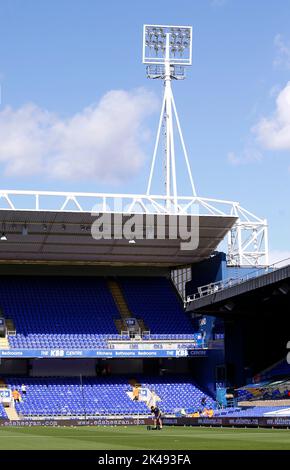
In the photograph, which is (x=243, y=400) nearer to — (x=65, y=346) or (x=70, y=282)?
(x=65, y=346)

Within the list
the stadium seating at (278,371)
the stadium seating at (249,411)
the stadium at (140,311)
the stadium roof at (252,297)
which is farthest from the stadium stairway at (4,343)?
the stadium seating at (278,371)

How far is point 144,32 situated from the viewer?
213ft

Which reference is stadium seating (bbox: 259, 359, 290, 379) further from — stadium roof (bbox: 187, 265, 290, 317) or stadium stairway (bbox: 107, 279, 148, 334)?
stadium stairway (bbox: 107, 279, 148, 334)

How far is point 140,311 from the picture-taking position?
68188 mm

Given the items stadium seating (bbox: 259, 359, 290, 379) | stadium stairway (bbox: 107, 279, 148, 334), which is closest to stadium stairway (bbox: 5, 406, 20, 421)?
stadium stairway (bbox: 107, 279, 148, 334)

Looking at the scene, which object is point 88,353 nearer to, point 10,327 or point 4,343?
point 4,343

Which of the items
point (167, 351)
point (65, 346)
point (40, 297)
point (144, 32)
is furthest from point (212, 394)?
point (144, 32)

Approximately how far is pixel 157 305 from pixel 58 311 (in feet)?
26.8

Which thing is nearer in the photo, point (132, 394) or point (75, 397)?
point (75, 397)

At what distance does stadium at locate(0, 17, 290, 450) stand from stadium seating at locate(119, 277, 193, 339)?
124 millimetres

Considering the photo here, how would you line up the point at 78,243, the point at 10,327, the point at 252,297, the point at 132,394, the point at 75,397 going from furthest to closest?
the point at 10,327
the point at 132,394
the point at 78,243
the point at 75,397
the point at 252,297

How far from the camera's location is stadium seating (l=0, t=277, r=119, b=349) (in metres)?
63.7

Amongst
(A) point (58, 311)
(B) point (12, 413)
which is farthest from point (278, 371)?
(A) point (58, 311)

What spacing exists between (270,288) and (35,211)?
15.6 m
